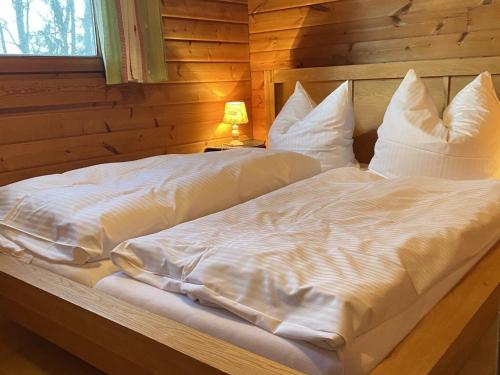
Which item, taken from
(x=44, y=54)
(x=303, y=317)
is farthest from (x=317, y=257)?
(x=44, y=54)

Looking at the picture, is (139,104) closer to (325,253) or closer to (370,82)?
(370,82)

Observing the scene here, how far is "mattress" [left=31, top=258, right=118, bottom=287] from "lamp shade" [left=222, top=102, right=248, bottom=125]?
212 centimetres

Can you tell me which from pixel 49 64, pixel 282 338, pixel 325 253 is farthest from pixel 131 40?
pixel 282 338

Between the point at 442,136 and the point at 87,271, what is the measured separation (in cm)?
174

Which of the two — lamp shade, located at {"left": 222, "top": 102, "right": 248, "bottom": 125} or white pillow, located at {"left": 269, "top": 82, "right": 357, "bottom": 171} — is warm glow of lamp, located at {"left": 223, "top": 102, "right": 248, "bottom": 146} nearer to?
lamp shade, located at {"left": 222, "top": 102, "right": 248, "bottom": 125}

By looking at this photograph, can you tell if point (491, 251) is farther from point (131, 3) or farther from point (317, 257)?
point (131, 3)

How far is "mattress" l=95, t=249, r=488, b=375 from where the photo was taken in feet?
3.24

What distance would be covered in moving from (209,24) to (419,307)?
2.86 meters

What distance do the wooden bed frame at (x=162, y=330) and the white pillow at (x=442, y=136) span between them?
2.42ft

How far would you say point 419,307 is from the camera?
3.96 ft

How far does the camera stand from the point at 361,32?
10.3ft

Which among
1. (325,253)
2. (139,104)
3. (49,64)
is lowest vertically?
(325,253)

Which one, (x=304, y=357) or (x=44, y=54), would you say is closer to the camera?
(x=304, y=357)

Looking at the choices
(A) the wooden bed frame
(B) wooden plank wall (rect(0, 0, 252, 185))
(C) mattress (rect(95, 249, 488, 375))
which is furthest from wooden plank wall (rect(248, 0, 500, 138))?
(C) mattress (rect(95, 249, 488, 375))
